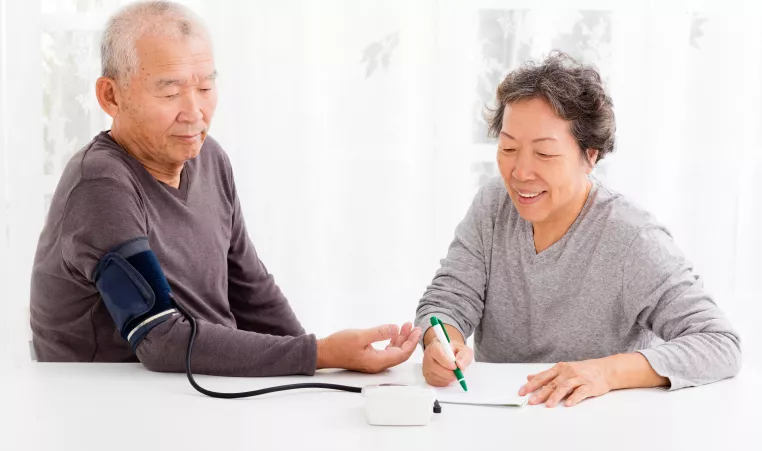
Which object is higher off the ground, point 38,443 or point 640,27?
point 640,27

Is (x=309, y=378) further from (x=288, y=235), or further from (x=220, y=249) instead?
(x=288, y=235)

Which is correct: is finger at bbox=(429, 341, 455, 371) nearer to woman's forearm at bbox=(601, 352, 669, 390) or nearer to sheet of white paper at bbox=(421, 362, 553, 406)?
sheet of white paper at bbox=(421, 362, 553, 406)

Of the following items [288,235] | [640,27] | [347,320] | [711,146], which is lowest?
[347,320]

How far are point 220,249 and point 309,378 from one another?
1.53ft

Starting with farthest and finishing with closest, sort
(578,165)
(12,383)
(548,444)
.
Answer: (578,165) → (12,383) → (548,444)

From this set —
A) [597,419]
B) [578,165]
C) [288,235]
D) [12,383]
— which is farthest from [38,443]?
[288,235]

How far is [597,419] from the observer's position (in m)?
1.31

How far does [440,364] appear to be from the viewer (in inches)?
58.2

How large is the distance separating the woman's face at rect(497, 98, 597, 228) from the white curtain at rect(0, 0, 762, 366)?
51.1 inches

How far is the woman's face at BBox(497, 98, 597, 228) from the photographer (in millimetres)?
1776

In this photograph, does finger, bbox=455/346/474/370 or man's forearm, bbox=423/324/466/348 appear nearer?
finger, bbox=455/346/474/370

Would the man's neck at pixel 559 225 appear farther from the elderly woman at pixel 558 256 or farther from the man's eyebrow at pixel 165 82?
the man's eyebrow at pixel 165 82

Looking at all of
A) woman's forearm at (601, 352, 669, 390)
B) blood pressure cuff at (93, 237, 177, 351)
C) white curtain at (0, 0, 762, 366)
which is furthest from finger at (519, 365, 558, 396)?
white curtain at (0, 0, 762, 366)

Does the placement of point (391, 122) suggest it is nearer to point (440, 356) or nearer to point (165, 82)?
point (165, 82)
